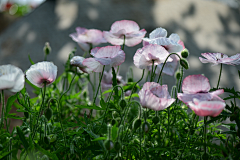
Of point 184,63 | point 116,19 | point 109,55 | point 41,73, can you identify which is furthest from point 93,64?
point 116,19

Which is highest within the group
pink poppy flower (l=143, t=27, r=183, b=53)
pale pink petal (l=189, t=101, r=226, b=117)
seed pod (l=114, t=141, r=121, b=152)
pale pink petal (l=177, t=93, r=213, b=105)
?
pink poppy flower (l=143, t=27, r=183, b=53)

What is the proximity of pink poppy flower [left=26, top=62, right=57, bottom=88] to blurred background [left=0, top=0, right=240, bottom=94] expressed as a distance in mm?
1644

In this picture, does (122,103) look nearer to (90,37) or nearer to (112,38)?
(112,38)

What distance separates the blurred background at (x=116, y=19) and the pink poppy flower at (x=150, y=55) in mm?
1579

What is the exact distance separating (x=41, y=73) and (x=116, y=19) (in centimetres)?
201

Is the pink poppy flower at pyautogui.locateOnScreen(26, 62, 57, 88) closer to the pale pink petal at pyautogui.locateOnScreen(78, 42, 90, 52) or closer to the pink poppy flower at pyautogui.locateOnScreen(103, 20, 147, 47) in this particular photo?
the pink poppy flower at pyautogui.locateOnScreen(103, 20, 147, 47)

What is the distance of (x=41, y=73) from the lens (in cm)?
68

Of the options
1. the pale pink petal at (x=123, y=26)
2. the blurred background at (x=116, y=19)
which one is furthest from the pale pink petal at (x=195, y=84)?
the blurred background at (x=116, y=19)

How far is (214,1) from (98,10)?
1303 millimetres

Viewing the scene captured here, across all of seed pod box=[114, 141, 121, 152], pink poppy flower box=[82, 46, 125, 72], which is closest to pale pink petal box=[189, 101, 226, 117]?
seed pod box=[114, 141, 121, 152]

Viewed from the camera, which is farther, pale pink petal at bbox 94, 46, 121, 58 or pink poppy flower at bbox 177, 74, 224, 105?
pale pink petal at bbox 94, 46, 121, 58

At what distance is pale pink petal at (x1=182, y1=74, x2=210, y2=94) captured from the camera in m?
0.62

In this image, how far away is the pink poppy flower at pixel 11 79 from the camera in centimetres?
58

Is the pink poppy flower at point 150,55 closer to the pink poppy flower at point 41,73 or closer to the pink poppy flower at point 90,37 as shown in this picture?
the pink poppy flower at point 41,73
